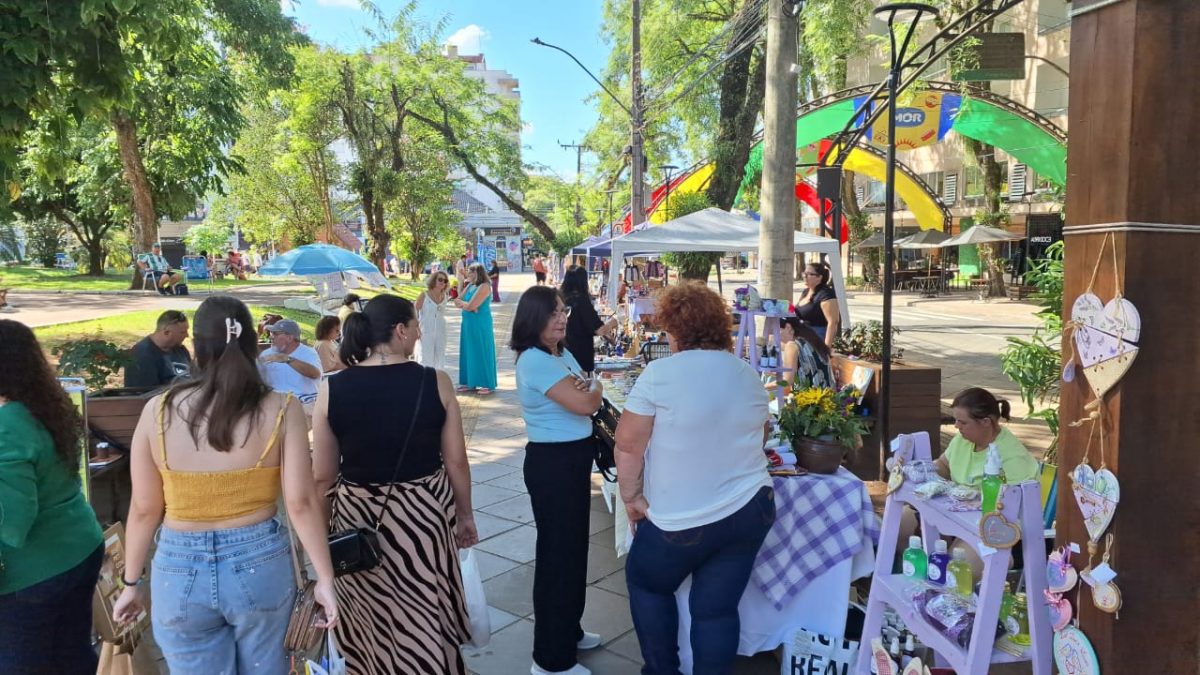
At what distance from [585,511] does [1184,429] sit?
85.1 inches

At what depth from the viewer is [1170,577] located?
1.91 meters

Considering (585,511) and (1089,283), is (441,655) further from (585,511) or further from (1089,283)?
(1089,283)

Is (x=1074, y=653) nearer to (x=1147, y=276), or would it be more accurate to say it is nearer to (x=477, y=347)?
(x=1147, y=276)

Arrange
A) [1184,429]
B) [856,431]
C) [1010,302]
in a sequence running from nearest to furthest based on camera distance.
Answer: [1184,429] < [856,431] < [1010,302]

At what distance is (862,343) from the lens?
A: 23.1ft

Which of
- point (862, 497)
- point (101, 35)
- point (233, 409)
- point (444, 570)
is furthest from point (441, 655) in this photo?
point (101, 35)

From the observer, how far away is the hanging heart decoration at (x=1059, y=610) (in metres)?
2.07

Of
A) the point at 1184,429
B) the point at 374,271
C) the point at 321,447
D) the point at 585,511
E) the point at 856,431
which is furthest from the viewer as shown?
the point at 374,271

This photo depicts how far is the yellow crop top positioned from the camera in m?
2.18

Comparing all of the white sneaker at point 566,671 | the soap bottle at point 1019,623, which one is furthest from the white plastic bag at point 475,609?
the soap bottle at point 1019,623

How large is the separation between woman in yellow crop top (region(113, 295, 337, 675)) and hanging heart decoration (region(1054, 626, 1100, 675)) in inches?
83.5

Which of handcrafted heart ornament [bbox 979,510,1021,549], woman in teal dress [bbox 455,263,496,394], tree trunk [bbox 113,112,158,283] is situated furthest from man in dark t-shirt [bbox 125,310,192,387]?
tree trunk [bbox 113,112,158,283]

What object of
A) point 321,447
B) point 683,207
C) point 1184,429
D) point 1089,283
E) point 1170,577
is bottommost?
point 1170,577

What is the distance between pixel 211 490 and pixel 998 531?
7.96 feet
